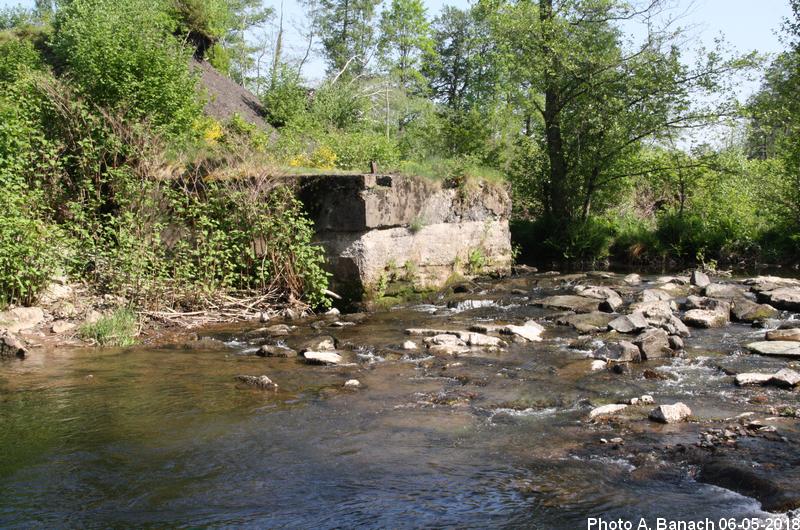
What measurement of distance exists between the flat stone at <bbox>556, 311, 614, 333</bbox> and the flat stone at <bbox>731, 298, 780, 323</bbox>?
1974mm

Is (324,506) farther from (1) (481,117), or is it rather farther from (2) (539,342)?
(1) (481,117)

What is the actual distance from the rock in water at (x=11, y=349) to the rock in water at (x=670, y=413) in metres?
6.85

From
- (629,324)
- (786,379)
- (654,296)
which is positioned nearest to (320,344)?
(629,324)

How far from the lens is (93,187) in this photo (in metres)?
10.9

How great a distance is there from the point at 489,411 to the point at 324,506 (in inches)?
88.6

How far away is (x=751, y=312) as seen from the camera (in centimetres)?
1045

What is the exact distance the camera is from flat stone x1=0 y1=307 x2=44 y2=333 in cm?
870

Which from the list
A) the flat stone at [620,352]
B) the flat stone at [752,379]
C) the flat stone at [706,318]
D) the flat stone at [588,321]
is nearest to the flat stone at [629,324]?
the flat stone at [588,321]

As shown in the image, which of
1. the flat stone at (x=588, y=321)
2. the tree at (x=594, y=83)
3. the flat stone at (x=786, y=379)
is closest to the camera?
the flat stone at (x=786, y=379)

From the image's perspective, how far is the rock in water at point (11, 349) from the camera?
7895 millimetres

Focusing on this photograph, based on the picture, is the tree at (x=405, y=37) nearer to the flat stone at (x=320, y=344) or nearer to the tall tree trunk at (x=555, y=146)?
the tall tree trunk at (x=555, y=146)

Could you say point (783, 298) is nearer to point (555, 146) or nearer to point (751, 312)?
point (751, 312)

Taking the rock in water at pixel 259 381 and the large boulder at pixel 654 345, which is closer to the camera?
the rock in water at pixel 259 381

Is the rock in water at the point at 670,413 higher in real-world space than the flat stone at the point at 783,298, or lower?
lower
